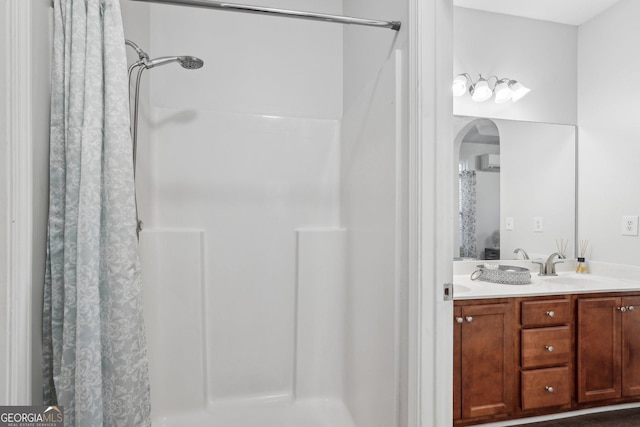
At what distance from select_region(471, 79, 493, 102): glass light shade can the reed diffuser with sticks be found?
1.35 m

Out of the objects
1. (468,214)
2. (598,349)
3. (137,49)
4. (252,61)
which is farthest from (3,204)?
(598,349)

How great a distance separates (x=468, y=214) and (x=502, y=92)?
90 centimetres

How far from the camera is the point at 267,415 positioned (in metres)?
1.78

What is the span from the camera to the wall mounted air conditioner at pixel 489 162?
93.0 inches

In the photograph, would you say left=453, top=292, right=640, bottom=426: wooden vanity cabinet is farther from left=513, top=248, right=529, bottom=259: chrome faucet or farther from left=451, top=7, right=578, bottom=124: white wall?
left=451, top=7, right=578, bottom=124: white wall

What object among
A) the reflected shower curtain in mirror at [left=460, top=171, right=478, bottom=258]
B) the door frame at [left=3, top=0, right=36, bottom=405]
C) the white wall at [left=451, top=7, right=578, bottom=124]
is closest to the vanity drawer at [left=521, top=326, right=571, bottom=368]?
the reflected shower curtain in mirror at [left=460, top=171, right=478, bottom=258]

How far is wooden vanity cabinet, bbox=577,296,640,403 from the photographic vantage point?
6.40ft

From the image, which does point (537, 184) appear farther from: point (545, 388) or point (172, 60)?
point (172, 60)

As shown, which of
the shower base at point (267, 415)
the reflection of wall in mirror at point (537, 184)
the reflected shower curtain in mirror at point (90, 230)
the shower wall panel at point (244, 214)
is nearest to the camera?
the reflected shower curtain in mirror at point (90, 230)

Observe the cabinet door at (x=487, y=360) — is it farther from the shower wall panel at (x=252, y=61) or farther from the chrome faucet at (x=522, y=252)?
the shower wall panel at (x=252, y=61)

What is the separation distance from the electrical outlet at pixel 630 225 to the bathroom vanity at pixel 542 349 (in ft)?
1.35

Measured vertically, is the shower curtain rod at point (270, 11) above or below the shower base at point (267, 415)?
above

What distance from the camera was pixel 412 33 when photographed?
1.10 m

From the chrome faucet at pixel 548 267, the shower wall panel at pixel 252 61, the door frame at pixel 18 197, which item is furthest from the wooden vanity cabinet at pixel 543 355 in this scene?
the door frame at pixel 18 197
